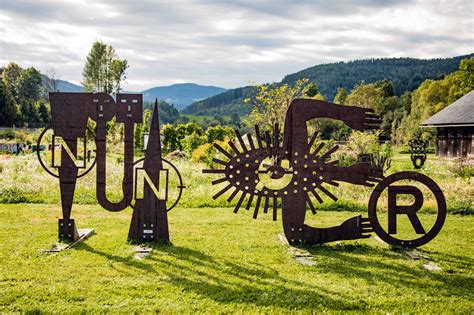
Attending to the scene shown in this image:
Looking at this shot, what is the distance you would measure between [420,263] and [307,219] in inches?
121

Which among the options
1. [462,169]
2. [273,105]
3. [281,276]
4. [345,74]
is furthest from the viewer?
[345,74]

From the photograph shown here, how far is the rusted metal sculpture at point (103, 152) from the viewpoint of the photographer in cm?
669

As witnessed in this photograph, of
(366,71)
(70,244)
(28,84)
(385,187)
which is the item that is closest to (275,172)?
(385,187)

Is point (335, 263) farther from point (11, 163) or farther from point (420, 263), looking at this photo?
point (11, 163)

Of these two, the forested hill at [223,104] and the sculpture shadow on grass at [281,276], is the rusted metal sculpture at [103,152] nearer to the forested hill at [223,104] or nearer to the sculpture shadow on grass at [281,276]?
the sculpture shadow on grass at [281,276]

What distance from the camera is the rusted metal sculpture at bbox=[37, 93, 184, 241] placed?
6.69 metres

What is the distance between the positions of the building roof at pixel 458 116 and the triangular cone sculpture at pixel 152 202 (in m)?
16.3

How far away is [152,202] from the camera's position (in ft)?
22.1

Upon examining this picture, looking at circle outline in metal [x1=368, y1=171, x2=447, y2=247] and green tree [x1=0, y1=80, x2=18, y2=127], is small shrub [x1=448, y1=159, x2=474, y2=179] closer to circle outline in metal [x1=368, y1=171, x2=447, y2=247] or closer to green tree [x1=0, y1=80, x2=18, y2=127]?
circle outline in metal [x1=368, y1=171, x2=447, y2=247]

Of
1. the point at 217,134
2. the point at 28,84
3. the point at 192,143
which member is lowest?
the point at 192,143

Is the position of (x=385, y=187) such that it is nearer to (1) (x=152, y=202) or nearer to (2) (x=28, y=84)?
(1) (x=152, y=202)

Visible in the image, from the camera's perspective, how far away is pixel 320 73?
103 meters

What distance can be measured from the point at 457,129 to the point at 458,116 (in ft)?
4.05

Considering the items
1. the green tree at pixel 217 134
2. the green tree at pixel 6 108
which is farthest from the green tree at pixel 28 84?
the green tree at pixel 217 134
